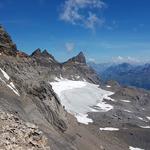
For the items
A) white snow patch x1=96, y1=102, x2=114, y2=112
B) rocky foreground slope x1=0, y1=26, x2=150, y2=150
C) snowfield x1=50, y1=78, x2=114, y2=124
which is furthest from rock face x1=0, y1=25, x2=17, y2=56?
white snow patch x1=96, y1=102, x2=114, y2=112

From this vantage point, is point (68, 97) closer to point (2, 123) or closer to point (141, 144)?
point (141, 144)

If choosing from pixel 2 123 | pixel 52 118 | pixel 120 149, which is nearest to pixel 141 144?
pixel 120 149

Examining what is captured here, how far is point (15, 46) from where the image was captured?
86.2 meters

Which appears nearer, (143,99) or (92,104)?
(92,104)

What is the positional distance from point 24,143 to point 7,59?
56416 millimetres

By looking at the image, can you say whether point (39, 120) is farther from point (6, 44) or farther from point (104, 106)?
point (104, 106)

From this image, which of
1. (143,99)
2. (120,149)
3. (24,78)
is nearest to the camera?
(24,78)

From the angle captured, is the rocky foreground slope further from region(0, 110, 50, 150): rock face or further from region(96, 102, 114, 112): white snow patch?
region(96, 102, 114, 112): white snow patch

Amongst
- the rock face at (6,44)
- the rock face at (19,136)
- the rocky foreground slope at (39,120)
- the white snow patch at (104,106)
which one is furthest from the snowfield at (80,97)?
the rock face at (19,136)

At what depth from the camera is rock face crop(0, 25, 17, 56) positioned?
80.2m

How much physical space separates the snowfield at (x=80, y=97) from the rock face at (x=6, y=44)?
43.9m

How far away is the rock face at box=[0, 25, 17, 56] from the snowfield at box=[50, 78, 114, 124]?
43.9 metres

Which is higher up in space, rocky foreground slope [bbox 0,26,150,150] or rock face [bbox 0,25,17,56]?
rock face [bbox 0,25,17,56]

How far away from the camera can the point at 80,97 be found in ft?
550
